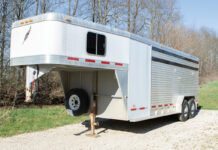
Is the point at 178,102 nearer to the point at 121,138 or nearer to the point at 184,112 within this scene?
the point at 184,112

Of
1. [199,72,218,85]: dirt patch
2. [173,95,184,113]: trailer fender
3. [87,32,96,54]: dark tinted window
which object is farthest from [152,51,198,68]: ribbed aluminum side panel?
[199,72,218,85]: dirt patch

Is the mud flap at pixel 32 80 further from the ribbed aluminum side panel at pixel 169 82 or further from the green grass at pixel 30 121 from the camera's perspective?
the ribbed aluminum side panel at pixel 169 82

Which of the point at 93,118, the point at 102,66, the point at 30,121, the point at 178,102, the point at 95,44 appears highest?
the point at 95,44

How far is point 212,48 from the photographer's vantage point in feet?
164

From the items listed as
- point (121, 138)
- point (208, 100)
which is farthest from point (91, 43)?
point (208, 100)

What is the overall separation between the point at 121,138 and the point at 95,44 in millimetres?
2910

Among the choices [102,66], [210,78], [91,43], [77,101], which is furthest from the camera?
[210,78]

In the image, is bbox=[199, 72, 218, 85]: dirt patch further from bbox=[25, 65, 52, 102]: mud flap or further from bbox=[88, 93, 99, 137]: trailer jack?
bbox=[25, 65, 52, 102]: mud flap

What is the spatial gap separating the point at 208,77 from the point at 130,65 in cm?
3983

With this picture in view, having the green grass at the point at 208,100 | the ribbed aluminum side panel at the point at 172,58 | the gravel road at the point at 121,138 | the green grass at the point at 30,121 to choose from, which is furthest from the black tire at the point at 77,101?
the green grass at the point at 208,100

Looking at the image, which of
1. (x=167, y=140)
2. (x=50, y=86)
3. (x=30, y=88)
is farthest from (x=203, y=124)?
(x=50, y=86)

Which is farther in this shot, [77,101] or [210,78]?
[210,78]

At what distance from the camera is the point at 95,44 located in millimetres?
6273

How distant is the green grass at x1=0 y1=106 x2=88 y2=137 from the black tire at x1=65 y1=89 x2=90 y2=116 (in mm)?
1410
